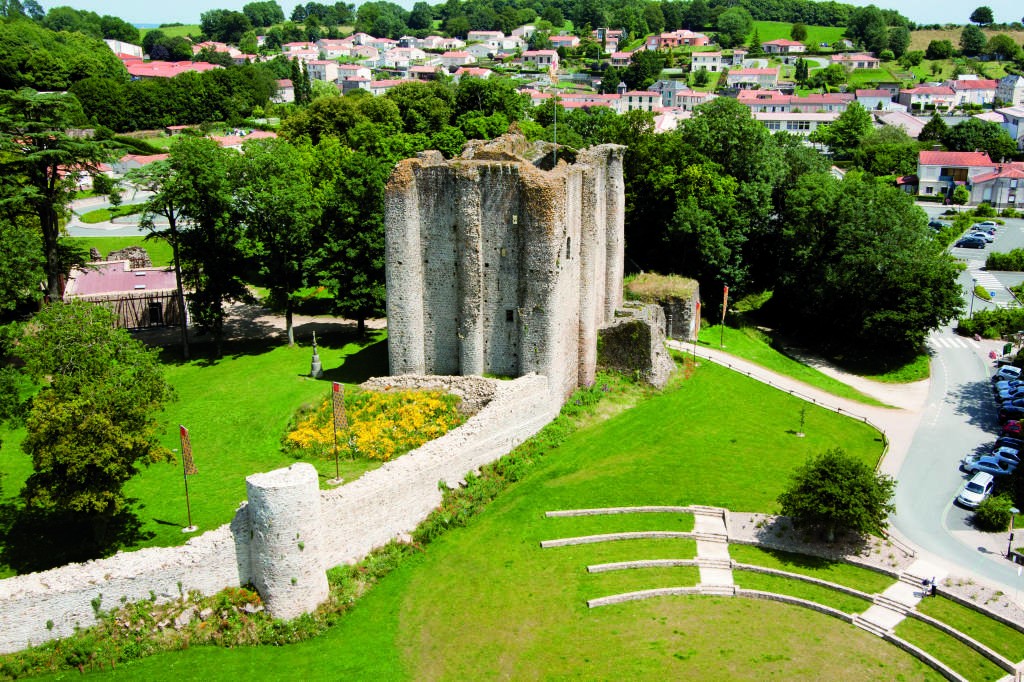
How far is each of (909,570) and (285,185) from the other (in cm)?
3640

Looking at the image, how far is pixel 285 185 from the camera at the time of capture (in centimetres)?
4978

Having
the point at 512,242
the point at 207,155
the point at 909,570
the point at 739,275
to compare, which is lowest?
the point at 909,570

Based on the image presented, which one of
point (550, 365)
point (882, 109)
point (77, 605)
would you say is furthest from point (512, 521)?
Answer: point (882, 109)

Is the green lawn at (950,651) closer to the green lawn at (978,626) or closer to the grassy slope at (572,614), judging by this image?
the green lawn at (978,626)

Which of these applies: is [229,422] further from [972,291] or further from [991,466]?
[972,291]

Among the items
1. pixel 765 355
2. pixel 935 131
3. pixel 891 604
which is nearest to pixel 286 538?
pixel 891 604

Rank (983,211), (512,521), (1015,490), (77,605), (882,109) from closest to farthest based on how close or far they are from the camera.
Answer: (77,605) → (512,521) → (1015,490) → (983,211) → (882,109)

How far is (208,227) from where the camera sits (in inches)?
1923

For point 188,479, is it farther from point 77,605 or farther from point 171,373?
point 171,373

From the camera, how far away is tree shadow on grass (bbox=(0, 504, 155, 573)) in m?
29.2

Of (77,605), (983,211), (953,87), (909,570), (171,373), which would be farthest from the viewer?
(953,87)

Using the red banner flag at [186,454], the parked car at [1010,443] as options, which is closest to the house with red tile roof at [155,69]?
the red banner flag at [186,454]

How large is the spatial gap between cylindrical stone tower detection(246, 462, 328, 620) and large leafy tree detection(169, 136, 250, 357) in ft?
76.2

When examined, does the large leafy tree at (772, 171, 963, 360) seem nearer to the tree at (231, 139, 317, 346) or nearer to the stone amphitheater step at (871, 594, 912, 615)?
the stone amphitheater step at (871, 594, 912, 615)
